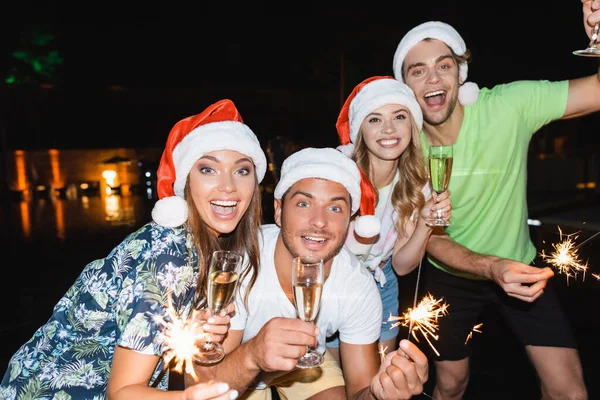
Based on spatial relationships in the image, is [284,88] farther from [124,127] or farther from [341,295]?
[341,295]

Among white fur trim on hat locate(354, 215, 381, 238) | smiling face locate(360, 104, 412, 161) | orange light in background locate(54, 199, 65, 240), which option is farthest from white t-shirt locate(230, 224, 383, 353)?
orange light in background locate(54, 199, 65, 240)

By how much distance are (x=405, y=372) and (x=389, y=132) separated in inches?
71.8

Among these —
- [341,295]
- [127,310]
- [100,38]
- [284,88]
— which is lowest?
[341,295]

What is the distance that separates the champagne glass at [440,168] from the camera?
3.30 m

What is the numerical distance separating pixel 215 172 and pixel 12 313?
458 cm

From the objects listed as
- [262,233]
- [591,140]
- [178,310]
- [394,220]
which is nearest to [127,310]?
[178,310]

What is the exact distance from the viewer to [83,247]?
9.49 meters

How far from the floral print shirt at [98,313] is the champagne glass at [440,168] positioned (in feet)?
5.10

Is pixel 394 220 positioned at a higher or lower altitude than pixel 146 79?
lower

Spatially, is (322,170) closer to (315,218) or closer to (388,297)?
(315,218)

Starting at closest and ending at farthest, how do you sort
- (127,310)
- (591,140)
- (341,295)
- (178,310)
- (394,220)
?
(127,310) → (178,310) → (341,295) → (394,220) → (591,140)

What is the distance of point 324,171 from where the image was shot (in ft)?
10.3

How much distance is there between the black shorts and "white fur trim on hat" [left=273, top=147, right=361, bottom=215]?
112cm

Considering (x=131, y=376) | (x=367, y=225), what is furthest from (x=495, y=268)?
(x=131, y=376)
